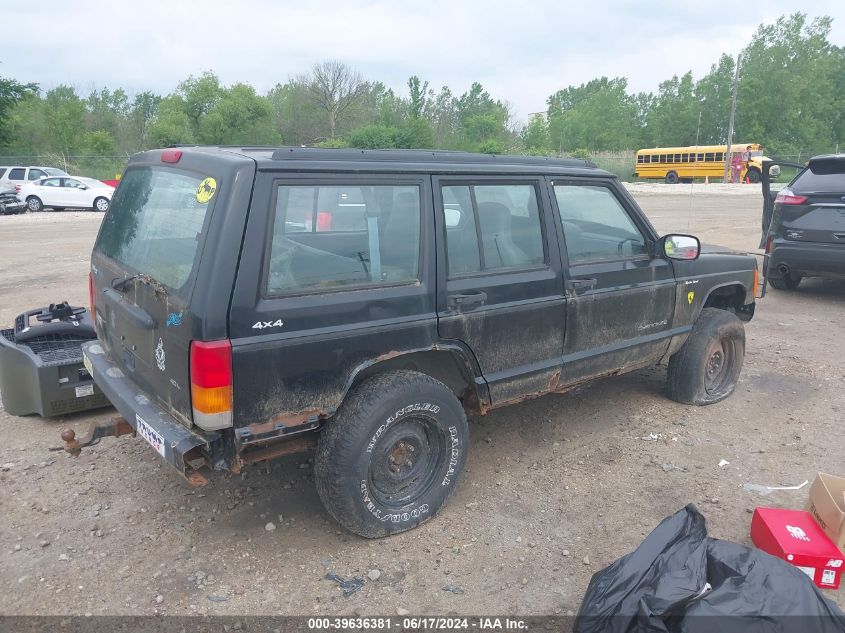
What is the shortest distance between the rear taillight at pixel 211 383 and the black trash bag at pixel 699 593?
1.69 m

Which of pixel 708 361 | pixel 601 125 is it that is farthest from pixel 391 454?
pixel 601 125

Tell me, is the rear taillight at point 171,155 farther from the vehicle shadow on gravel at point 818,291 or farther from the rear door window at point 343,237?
the vehicle shadow on gravel at point 818,291

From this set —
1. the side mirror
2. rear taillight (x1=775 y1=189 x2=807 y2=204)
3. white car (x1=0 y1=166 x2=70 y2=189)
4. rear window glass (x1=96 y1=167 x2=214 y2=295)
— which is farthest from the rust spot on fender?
white car (x1=0 y1=166 x2=70 y2=189)

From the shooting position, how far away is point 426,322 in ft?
→ 10.8

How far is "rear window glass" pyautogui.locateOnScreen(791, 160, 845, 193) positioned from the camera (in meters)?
7.81

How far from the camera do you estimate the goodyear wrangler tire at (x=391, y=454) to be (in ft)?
10.1

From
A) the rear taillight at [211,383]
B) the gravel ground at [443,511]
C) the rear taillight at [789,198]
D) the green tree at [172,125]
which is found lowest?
the gravel ground at [443,511]

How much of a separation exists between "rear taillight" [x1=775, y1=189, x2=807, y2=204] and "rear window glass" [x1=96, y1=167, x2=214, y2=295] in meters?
7.71

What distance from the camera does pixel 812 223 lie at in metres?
7.93

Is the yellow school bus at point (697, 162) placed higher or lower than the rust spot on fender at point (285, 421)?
higher

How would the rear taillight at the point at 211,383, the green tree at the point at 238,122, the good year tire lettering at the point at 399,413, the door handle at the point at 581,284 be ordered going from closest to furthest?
the rear taillight at the point at 211,383, the good year tire lettering at the point at 399,413, the door handle at the point at 581,284, the green tree at the point at 238,122

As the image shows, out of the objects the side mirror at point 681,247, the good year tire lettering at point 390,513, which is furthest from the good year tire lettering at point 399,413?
the side mirror at point 681,247

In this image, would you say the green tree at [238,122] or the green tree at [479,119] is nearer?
the green tree at [238,122]

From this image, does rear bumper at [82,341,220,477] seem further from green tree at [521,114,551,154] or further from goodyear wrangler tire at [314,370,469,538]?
green tree at [521,114,551,154]
